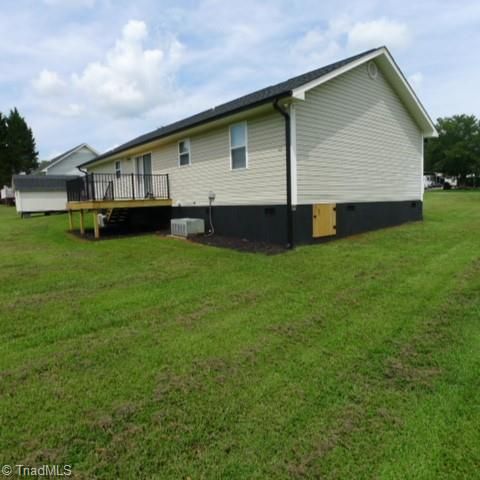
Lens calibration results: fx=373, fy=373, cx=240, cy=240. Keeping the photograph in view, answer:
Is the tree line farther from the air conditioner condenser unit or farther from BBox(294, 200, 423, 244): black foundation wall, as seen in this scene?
BBox(294, 200, 423, 244): black foundation wall

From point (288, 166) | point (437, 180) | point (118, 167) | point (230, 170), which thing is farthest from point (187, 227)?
point (437, 180)

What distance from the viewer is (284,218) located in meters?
9.31

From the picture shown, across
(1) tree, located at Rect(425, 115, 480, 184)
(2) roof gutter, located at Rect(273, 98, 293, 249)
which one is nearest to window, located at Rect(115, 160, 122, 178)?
(2) roof gutter, located at Rect(273, 98, 293, 249)

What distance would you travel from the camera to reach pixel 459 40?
12203 mm

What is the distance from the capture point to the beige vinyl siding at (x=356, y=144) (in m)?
9.55

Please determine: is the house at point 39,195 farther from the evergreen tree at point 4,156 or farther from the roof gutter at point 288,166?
the evergreen tree at point 4,156

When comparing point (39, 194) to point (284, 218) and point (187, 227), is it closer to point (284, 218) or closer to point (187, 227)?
point (187, 227)

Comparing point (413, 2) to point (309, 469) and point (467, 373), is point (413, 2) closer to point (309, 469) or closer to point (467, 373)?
point (467, 373)

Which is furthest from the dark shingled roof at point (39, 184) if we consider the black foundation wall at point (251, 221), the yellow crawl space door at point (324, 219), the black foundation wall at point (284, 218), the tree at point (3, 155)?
the tree at point (3, 155)

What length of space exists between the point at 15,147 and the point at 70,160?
19.6 metres

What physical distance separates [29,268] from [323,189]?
7235 millimetres

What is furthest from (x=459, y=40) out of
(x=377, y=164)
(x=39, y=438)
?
(x=39, y=438)

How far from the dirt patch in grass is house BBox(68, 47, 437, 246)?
28 centimetres

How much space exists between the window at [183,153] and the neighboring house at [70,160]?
1201 inches
